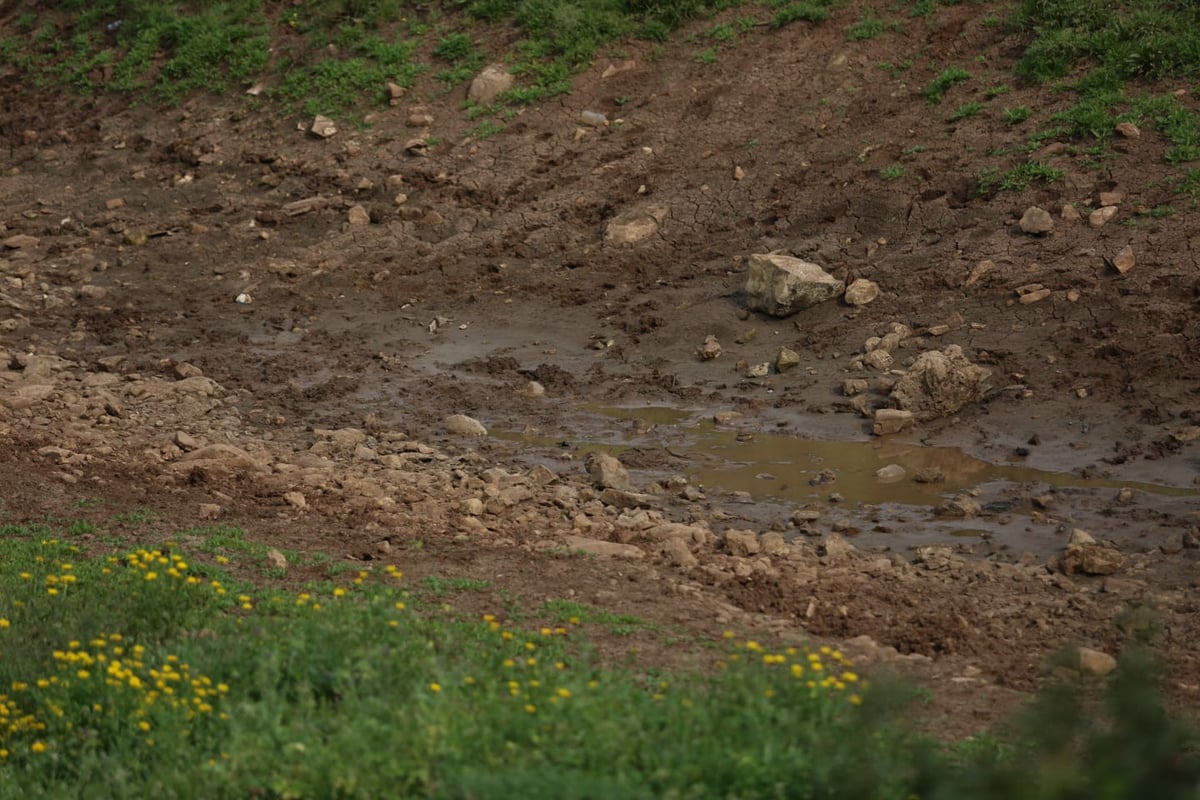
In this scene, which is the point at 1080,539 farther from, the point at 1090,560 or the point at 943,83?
the point at 943,83

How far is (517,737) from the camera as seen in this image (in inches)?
183

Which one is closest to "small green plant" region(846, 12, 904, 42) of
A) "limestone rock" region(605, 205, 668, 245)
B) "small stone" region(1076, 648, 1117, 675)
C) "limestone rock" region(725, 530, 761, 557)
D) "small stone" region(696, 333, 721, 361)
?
"limestone rock" region(605, 205, 668, 245)

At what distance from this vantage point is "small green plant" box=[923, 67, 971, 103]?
13117mm

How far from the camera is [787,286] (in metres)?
11.1

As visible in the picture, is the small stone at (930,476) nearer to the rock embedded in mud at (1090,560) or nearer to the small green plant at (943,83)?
the rock embedded in mud at (1090,560)

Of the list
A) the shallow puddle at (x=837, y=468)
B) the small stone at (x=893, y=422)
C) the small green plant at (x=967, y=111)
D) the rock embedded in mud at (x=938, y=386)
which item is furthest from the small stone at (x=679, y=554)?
the small green plant at (x=967, y=111)

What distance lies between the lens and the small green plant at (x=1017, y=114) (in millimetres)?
12398

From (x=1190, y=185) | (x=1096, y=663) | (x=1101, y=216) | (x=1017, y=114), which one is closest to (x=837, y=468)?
(x=1096, y=663)

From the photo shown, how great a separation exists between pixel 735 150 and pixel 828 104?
3.31 ft

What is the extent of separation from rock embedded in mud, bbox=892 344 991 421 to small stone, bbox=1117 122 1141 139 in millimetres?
3303

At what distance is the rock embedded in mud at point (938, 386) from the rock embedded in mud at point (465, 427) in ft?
9.35

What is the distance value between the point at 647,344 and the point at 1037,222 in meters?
3.19

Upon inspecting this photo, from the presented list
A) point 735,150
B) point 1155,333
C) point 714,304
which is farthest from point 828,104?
point 1155,333

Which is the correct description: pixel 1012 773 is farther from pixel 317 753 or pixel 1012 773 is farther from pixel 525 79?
pixel 525 79
